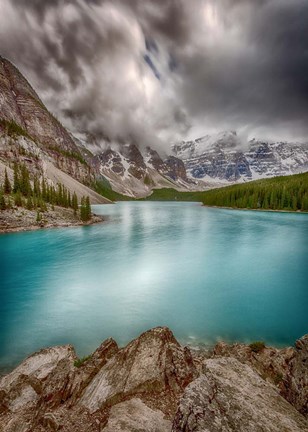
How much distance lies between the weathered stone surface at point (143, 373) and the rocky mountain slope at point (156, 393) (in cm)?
3

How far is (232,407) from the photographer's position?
16.8ft

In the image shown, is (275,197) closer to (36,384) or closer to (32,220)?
(32,220)

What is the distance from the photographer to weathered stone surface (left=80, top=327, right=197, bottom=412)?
697cm

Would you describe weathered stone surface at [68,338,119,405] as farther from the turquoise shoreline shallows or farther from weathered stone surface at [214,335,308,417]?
weathered stone surface at [214,335,308,417]

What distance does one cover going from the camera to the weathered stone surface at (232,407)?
14.9 feet

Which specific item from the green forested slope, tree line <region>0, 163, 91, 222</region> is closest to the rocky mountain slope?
tree line <region>0, 163, 91, 222</region>

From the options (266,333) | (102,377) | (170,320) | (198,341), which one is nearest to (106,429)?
(102,377)

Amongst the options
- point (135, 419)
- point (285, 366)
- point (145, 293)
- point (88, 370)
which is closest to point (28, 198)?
point (145, 293)

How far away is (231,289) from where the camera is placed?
77.3 feet

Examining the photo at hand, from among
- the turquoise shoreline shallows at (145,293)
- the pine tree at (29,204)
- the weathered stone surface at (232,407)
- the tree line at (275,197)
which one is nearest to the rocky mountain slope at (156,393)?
the weathered stone surface at (232,407)

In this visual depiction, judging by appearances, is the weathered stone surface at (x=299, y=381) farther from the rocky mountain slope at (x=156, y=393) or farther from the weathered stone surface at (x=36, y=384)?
the weathered stone surface at (x=36, y=384)

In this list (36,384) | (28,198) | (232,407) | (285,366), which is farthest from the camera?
(28,198)

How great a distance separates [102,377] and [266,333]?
12.0 meters

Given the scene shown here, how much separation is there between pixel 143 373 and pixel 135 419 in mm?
1971
